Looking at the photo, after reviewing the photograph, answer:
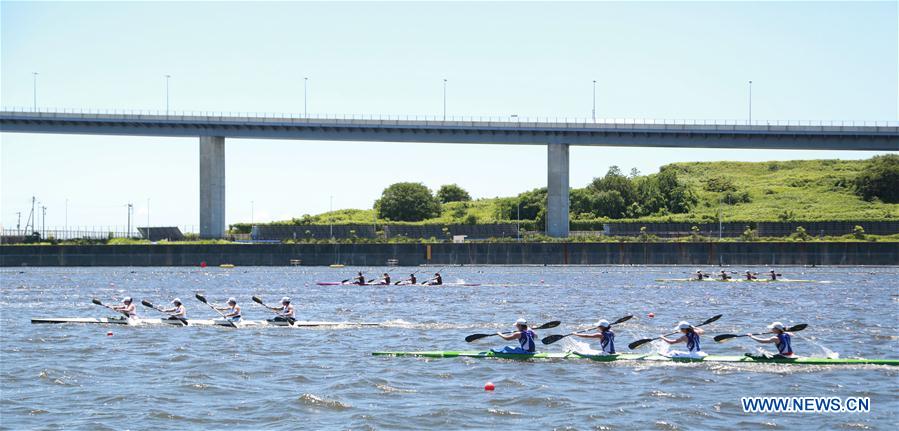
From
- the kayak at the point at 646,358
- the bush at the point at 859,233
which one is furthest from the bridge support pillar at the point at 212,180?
the kayak at the point at 646,358

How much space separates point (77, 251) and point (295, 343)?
8813cm

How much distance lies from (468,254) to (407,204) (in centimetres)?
5402

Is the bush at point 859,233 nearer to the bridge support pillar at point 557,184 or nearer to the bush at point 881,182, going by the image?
the bridge support pillar at point 557,184

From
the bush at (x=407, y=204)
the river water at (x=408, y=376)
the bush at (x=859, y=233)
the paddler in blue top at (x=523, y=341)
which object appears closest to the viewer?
the river water at (x=408, y=376)

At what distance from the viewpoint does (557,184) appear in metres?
111

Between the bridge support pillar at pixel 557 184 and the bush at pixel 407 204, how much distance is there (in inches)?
2119

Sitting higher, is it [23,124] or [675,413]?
[23,124]

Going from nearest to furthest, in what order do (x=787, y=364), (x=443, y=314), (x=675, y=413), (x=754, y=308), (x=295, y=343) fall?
(x=675, y=413) → (x=787, y=364) → (x=295, y=343) → (x=443, y=314) → (x=754, y=308)

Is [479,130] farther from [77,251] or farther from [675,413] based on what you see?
[675,413]

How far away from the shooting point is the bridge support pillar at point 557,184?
Answer: 364ft

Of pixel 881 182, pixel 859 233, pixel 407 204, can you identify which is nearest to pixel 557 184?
pixel 859 233

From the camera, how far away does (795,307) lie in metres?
50.7

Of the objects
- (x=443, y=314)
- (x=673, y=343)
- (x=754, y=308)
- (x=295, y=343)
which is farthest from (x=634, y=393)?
(x=754, y=308)

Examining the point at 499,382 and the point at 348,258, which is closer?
the point at 499,382
